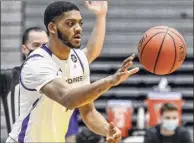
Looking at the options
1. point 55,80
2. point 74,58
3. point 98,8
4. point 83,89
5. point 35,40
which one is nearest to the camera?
point 83,89

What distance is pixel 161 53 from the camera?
507 centimetres

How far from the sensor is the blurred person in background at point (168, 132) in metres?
8.00

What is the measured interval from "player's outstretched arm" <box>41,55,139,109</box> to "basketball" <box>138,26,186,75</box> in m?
0.91

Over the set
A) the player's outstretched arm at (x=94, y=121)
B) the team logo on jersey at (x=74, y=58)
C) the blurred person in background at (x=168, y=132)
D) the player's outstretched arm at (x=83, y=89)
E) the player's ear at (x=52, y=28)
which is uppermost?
the player's ear at (x=52, y=28)

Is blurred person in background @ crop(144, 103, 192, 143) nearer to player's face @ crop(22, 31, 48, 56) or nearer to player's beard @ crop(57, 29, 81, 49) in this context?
player's face @ crop(22, 31, 48, 56)

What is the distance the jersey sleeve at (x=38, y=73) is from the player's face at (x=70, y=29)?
0.67 feet

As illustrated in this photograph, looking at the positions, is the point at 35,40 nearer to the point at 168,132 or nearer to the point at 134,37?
the point at 168,132

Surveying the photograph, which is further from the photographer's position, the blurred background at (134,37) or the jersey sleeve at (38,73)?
the blurred background at (134,37)

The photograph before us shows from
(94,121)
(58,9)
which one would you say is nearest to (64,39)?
(58,9)

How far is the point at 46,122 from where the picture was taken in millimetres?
4848

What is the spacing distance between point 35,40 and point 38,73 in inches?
61.7

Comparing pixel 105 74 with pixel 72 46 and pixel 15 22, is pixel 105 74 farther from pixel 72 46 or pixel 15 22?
pixel 72 46

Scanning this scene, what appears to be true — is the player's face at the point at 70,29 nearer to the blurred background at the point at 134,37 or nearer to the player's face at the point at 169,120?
the player's face at the point at 169,120

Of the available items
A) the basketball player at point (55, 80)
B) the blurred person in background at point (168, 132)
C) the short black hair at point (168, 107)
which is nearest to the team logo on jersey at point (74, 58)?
the basketball player at point (55, 80)
